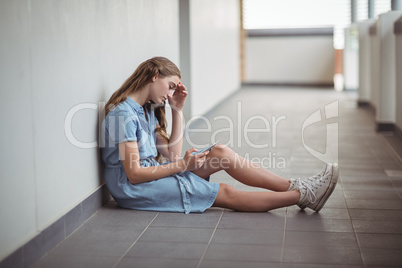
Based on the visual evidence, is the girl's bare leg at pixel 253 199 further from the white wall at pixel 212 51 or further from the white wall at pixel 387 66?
the white wall at pixel 387 66

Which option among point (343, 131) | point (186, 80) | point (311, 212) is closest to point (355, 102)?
point (343, 131)

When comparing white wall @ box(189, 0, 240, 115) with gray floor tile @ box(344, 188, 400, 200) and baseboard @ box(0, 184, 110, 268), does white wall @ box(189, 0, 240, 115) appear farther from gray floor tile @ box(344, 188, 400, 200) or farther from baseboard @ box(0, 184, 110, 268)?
baseboard @ box(0, 184, 110, 268)

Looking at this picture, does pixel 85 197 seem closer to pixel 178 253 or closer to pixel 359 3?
pixel 178 253

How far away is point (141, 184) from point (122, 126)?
29 centimetres

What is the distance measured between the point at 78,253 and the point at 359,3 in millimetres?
9213

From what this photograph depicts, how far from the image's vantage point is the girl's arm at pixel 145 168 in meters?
2.72

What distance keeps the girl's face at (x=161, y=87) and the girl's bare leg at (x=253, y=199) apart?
1.71 ft

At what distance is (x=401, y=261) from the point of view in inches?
88.1

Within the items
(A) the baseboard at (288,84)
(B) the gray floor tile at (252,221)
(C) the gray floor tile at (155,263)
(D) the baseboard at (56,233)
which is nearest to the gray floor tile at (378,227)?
(B) the gray floor tile at (252,221)

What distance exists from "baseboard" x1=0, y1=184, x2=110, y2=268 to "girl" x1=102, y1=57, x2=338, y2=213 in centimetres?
13

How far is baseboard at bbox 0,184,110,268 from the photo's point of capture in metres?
2.12

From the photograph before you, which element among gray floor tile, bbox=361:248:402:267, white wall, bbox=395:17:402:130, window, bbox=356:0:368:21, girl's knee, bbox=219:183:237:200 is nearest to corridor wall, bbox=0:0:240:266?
girl's knee, bbox=219:183:237:200

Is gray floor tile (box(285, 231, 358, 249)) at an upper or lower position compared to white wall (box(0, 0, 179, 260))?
lower

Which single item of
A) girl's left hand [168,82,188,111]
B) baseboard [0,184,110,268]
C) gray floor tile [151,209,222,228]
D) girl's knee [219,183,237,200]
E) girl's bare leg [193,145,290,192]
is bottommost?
gray floor tile [151,209,222,228]
